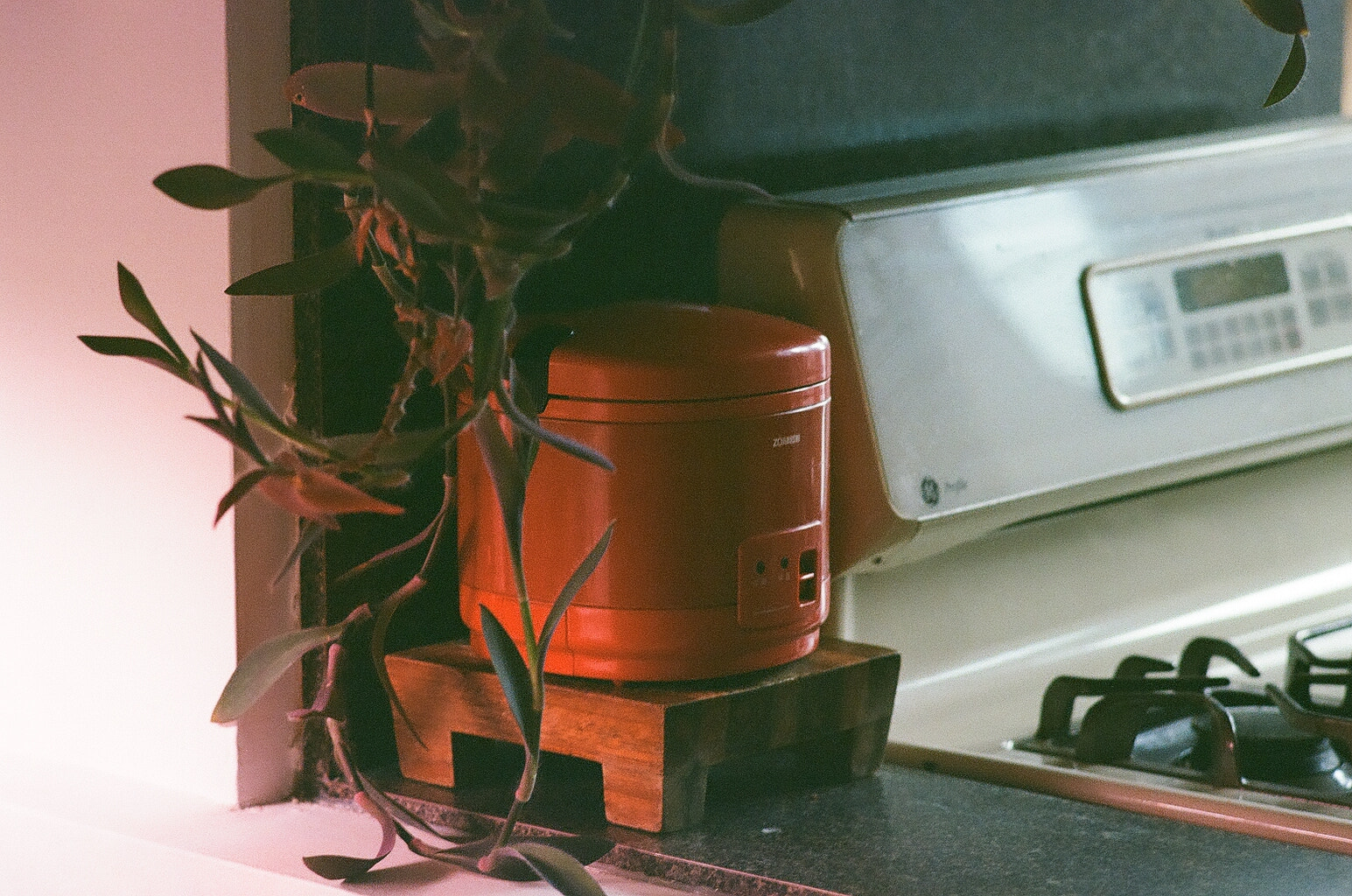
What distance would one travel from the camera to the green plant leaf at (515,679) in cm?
80

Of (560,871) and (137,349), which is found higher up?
(137,349)

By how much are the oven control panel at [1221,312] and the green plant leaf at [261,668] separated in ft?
2.24

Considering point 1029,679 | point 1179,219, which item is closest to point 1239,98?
point 1179,219

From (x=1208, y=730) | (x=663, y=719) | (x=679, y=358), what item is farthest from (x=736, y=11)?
(x=1208, y=730)

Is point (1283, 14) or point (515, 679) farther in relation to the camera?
point (515, 679)

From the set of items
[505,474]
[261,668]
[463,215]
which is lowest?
[261,668]

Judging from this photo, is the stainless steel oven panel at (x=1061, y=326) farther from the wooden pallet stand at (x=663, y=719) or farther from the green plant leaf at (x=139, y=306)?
the green plant leaf at (x=139, y=306)

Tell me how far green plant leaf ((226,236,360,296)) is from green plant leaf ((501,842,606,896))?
1.01 ft

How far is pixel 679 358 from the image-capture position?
953 mm

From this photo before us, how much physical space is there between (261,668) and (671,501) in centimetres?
24

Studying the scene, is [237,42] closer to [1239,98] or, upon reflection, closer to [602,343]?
[602,343]

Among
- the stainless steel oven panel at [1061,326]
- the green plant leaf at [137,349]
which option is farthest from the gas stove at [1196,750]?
the green plant leaf at [137,349]

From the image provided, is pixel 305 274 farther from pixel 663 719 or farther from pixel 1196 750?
pixel 1196 750

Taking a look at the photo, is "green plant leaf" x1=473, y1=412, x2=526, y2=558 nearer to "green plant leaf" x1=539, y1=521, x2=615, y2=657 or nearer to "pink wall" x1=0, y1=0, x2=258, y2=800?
"green plant leaf" x1=539, y1=521, x2=615, y2=657
